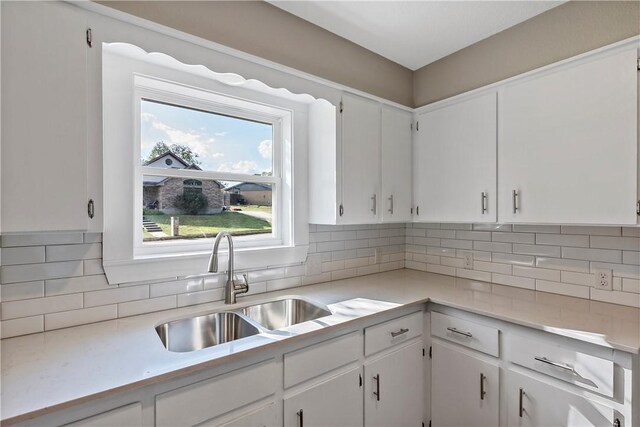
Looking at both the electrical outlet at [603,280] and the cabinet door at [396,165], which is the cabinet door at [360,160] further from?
the electrical outlet at [603,280]

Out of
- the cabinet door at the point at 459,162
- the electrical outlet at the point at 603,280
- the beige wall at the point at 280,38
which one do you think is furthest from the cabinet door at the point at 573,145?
the beige wall at the point at 280,38

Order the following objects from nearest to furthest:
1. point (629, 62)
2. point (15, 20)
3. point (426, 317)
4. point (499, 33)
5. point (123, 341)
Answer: point (15, 20), point (123, 341), point (629, 62), point (426, 317), point (499, 33)

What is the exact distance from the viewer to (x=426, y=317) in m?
1.87

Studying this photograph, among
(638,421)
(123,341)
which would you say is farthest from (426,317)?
(123,341)

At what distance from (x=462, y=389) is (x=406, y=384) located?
29 centimetres

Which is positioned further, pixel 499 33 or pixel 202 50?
pixel 499 33

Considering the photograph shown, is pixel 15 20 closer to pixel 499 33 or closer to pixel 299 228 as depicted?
pixel 299 228

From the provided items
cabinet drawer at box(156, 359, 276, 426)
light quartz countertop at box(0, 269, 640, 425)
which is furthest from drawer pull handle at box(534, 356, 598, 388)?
cabinet drawer at box(156, 359, 276, 426)

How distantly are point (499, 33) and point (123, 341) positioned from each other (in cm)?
269

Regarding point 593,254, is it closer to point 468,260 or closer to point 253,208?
point 468,260

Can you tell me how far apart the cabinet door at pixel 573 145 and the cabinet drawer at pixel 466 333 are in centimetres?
67

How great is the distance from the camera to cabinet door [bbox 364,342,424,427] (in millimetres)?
1603

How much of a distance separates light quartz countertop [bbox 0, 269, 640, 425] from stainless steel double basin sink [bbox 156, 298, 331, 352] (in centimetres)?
5

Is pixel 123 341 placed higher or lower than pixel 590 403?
higher
